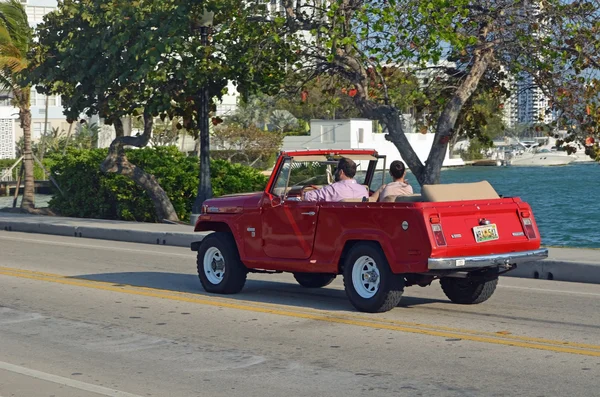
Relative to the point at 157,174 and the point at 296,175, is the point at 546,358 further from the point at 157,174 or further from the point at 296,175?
the point at 157,174

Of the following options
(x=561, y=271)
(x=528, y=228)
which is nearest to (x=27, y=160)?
(x=561, y=271)

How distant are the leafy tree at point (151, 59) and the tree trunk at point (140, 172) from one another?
3 centimetres

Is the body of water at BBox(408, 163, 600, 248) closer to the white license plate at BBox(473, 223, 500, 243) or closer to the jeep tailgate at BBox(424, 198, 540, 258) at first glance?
the jeep tailgate at BBox(424, 198, 540, 258)

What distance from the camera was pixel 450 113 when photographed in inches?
836

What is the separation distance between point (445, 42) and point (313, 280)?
7524 mm

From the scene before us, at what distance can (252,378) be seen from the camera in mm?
8539

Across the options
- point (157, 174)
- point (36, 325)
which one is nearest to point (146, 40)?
point (157, 174)

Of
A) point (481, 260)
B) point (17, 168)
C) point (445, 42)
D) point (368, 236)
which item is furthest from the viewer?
point (17, 168)

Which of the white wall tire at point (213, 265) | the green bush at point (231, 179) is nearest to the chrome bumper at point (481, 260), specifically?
the white wall tire at point (213, 265)

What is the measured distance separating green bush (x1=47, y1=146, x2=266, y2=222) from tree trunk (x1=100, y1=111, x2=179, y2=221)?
61 centimetres

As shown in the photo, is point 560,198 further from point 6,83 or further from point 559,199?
point 6,83

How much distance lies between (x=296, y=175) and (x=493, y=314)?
10.0 feet

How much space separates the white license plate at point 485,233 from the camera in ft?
37.0

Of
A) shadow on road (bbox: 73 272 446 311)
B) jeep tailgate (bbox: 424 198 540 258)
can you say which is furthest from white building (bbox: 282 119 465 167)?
jeep tailgate (bbox: 424 198 540 258)
